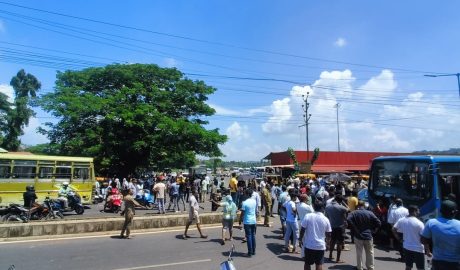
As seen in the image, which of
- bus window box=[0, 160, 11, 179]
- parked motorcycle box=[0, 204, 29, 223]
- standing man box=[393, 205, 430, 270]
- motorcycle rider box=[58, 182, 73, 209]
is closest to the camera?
standing man box=[393, 205, 430, 270]

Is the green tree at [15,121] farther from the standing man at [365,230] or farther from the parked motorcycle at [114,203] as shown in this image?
the standing man at [365,230]

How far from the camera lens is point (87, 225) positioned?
13.4 m

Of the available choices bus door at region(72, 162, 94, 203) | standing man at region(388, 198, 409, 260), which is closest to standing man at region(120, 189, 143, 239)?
standing man at region(388, 198, 409, 260)

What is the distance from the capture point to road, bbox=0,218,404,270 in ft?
30.9

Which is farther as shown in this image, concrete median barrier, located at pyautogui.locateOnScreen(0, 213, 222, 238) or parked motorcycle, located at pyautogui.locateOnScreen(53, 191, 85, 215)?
parked motorcycle, located at pyautogui.locateOnScreen(53, 191, 85, 215)

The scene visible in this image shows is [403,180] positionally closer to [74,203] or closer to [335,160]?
[74,203]

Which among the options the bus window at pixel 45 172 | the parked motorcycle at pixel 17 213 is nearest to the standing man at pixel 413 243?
the parked motorcycle at pixel 17 213

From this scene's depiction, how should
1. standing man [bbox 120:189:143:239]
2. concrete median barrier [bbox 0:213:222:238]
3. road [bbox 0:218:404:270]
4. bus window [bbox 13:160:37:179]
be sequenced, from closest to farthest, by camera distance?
road [bbox 0:218:404:270], concrete median barrier [bbox 0:213:222:238], standing man [bbox 120:189:143:239], bus window [bbox 13:160:37:179]

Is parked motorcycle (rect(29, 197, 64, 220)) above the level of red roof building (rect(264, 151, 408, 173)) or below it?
below

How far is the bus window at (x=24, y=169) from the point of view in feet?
61.4

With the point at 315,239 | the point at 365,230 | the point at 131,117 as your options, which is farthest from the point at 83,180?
the point at 315,239

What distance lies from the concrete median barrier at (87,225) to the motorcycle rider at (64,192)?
16.9ft

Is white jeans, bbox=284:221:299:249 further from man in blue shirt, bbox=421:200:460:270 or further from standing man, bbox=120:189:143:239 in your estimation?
man in blue shirt, bbox=421:200:460:270

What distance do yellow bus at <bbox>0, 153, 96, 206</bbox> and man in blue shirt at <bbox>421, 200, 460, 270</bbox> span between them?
701 inches
